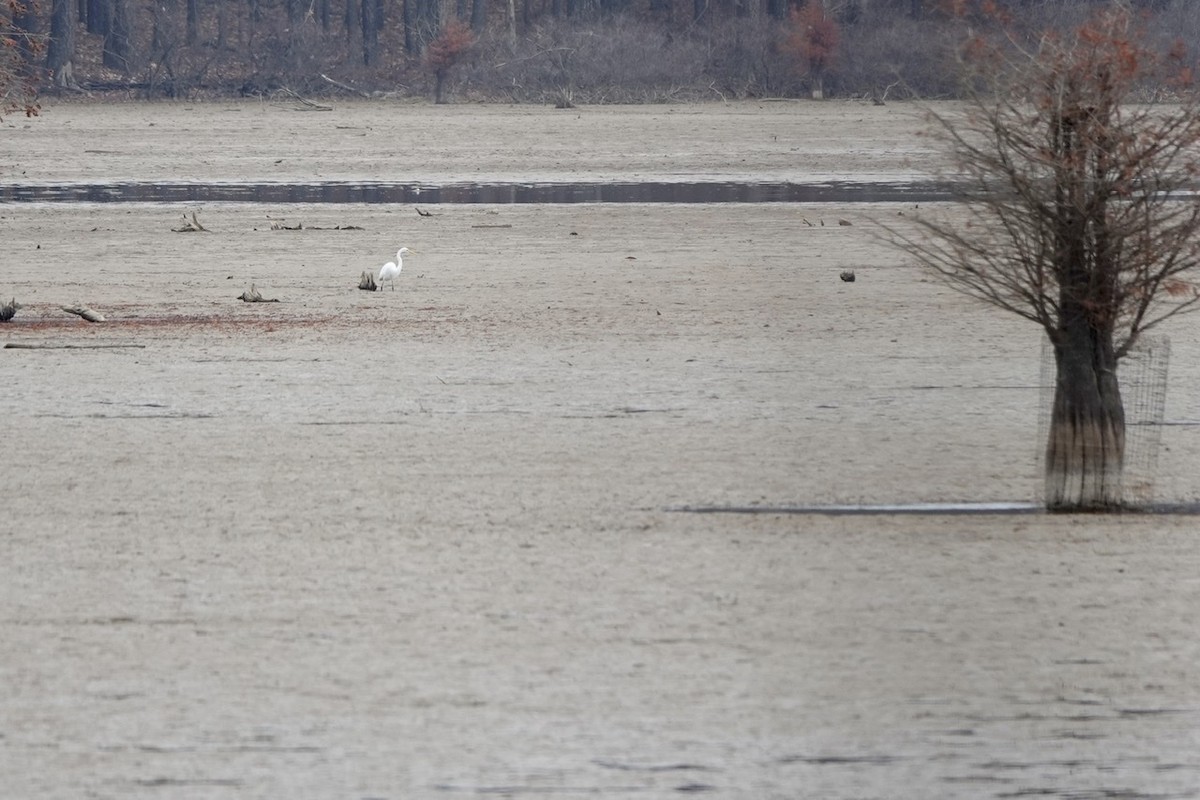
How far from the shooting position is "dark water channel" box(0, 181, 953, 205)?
27391 mm

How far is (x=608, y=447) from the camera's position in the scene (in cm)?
1078

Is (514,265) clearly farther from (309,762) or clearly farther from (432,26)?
(432,26)

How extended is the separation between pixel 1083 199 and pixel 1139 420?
239 cm

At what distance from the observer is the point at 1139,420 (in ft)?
36.3

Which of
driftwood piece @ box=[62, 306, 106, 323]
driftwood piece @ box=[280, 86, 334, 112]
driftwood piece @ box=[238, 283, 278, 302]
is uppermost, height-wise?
driftwood piece @ box=[280, 86, 334, 112]

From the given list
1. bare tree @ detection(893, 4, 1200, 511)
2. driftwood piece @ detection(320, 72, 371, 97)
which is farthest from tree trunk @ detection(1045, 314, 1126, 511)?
driftwood piece @ detection(320, 72, 371, 97)

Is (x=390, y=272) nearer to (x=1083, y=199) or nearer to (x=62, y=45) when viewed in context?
(x=1083, y=199)

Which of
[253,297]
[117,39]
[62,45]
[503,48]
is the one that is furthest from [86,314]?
[117,39]

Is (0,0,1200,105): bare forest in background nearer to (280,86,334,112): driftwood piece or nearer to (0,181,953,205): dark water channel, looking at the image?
(280,86,334,112): driftwood piece

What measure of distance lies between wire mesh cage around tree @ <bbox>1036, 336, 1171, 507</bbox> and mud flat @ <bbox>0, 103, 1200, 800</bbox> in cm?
15

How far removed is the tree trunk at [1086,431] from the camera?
939 cm

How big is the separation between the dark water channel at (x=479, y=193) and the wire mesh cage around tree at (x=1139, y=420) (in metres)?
14.1

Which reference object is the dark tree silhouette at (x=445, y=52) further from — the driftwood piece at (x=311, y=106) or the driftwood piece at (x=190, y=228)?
the driftwood piece at (x=190, y=228)

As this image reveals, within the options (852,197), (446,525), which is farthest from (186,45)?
(446,525)
